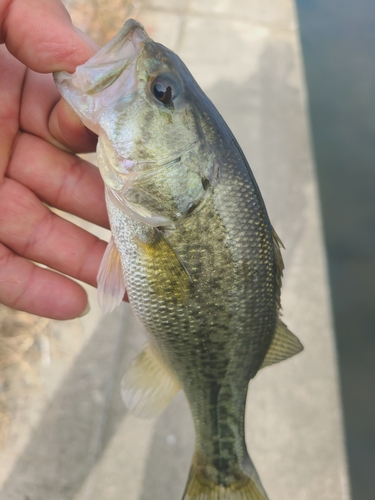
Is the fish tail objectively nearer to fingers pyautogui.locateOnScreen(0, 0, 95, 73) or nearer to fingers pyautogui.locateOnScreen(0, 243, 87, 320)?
fingers pyautogui.locateOnScreen(0, 243, 87, 320)

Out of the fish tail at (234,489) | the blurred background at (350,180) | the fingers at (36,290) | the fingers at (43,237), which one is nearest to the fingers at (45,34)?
the fingers at (43,237)

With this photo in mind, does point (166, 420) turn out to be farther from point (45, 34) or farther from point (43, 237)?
point (45, 34)

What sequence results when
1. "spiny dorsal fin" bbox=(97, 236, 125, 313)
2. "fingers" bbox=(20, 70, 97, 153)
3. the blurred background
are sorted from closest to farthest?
"spiny dorsal fin" bbox=(97, 236, 125, 313), "fingers" bbox=(20, 70, 97, 153), the blurred background

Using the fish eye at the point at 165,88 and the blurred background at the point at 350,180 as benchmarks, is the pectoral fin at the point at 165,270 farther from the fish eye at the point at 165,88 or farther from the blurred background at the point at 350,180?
the blurred background at the point at 350,180

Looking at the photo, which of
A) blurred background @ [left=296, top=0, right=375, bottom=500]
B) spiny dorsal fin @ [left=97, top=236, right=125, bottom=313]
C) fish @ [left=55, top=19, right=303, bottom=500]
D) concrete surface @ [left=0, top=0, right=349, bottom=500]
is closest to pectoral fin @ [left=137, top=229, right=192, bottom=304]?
fish @ [left=55, top=19, right=303, bottom=500]

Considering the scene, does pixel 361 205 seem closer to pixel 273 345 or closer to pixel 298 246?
pixel 298 246

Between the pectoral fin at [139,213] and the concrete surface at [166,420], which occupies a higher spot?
the pectoral fin at [139,213]

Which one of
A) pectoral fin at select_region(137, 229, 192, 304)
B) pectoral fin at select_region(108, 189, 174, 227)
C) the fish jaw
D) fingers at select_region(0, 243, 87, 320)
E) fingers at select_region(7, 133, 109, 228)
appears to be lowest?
fingers at select_region(0, 243, 87, 320)
